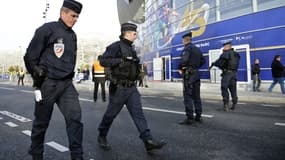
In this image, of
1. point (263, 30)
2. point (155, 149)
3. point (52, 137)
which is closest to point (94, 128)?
point (52, 137)

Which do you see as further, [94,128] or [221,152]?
[94,128]

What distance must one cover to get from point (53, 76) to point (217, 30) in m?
16.7

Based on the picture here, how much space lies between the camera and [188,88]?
4.96m

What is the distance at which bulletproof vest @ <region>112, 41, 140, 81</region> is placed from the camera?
11.0 feet

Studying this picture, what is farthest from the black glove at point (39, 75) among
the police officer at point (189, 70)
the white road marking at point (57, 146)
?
the police officer at point (189, 70)

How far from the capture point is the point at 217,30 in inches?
692

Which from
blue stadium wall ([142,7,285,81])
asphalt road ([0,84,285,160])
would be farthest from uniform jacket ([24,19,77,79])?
blue stadium wall ([142,7,285,81])

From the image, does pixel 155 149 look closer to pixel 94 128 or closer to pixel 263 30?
pixel 94 128

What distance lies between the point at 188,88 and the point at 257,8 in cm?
1256

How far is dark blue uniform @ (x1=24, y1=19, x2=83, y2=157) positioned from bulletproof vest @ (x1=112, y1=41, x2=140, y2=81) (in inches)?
32.5

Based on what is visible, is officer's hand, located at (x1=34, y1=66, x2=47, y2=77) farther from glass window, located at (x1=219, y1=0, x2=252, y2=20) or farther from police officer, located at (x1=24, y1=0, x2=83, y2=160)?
glass window, located at (x1=219, y1=0, x2=252, y2=20)

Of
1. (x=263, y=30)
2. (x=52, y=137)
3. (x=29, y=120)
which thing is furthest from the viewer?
(x=263, y=30)

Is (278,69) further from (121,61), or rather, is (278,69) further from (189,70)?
(121,61)

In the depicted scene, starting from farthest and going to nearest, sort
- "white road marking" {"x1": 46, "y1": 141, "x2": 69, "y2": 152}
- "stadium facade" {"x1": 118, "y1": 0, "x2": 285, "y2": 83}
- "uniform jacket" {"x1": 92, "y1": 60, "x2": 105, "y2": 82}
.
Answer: "stadium facade" {"x1": 118, "y1": 0, "x2": 285, "y2": 83} → "uniform jacket" {"x1": 92, "y1": 60, "x2": 105, "y2": 82} → "white road marking" {"x1": 46, "y1": 141, "x2": 69, "y2": 152}
